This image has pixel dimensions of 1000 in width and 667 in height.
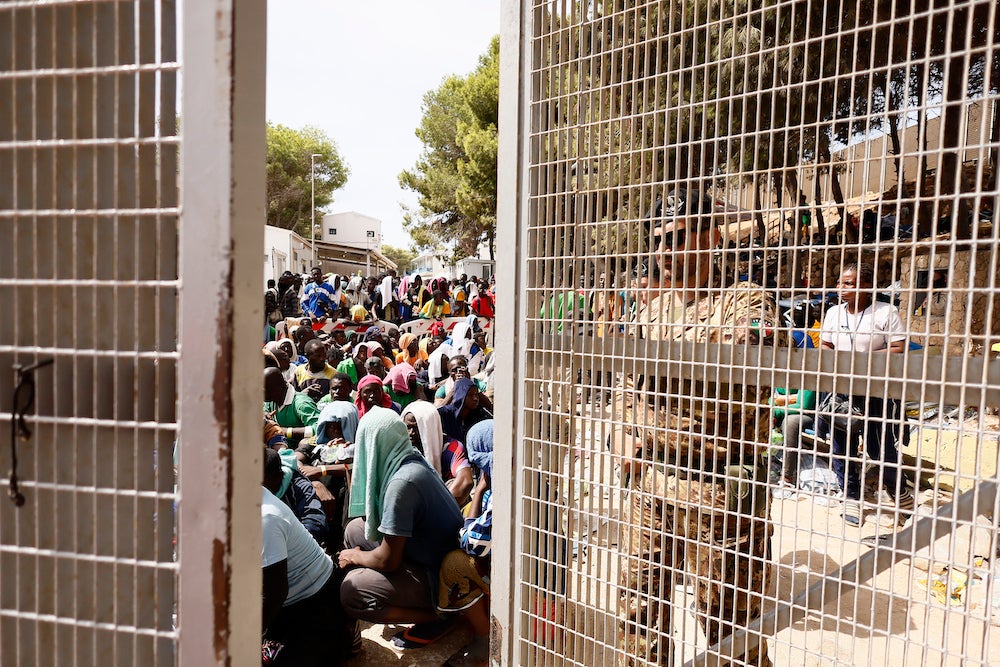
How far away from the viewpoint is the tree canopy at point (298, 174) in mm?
43812

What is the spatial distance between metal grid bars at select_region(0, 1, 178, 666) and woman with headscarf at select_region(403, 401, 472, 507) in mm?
3764

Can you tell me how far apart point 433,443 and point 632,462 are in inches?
137

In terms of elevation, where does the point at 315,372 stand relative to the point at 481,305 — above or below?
below

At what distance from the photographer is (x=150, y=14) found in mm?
906

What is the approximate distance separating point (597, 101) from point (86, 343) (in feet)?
4.37

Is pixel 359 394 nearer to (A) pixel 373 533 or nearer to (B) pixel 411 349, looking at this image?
(A) pixel 373 533

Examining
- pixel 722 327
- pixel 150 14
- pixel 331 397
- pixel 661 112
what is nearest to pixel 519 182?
pixel 661 112

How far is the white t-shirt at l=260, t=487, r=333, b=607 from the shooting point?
299cm

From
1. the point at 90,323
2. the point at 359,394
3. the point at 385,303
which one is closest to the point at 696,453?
the point at 90,323

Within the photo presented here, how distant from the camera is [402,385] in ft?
22.0

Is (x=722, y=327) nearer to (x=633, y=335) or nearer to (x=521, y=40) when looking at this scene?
(x=633, y=335)

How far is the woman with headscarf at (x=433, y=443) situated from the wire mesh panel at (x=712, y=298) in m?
2.93

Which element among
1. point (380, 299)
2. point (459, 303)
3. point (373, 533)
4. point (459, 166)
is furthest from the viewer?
point (459, 166)

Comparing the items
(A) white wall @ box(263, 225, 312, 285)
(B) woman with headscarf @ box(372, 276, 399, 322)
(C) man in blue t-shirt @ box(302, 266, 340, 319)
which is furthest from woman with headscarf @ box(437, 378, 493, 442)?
(A) white wall @ box(263, 225, 312, 285)
